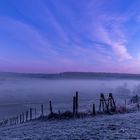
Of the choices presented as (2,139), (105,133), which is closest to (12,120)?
(2,139)

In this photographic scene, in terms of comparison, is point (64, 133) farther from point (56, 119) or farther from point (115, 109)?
point (115, 109)

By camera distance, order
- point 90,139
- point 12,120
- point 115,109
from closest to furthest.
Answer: point 90,139 → point 115,109 → point 12,120

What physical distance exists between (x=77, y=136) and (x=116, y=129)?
156 inches

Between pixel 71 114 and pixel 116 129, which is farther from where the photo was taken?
pixel 71 114

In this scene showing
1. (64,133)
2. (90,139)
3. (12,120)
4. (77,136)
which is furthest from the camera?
(12,120)

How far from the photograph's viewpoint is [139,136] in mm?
19891

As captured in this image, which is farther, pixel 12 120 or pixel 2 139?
pixel 12 120

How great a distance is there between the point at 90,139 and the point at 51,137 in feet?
10.9

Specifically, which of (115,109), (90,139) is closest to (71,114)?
(115,109)

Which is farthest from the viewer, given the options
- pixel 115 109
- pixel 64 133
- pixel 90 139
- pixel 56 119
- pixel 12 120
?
pixel 12 120

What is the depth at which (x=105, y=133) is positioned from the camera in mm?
21688

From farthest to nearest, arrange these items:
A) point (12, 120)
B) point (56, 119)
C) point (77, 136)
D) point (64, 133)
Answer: point (12, 120) → point (56, 119) → point (64, 133) → point (77, 136)

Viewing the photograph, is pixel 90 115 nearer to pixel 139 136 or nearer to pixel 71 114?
pixel 71 114

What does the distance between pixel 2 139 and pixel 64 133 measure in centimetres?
494
